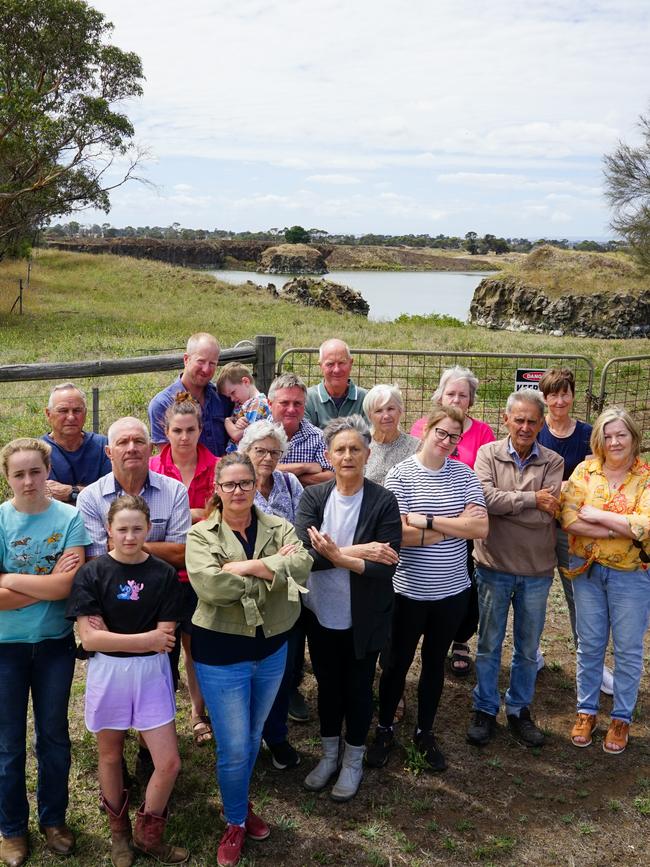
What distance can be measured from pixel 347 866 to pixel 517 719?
4.89ft

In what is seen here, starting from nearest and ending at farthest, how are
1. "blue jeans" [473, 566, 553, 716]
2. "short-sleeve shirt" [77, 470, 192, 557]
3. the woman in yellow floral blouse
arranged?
"short-sleeve shirt" [77, 470, 192, 557] → the woman in yellow floral blouse → "blue jeans" [473, 566, 553, 716]

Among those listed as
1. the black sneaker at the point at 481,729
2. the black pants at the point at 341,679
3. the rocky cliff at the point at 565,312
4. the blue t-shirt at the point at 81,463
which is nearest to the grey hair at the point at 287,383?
the blue t-shirt at the point at 81,463

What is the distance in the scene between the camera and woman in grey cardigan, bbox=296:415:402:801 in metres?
3.61

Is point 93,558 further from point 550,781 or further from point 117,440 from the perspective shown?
point 550,781

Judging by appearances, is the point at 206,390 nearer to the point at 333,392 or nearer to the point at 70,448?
the point at 333,392

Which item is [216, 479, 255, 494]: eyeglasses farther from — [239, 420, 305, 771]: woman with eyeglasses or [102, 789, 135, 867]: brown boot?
[102, 789, 135, 867]: brown boot

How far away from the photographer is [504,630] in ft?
14.2

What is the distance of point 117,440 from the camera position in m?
3.54

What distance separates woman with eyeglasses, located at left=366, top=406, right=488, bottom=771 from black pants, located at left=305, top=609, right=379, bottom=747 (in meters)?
0.31

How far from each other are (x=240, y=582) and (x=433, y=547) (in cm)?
117

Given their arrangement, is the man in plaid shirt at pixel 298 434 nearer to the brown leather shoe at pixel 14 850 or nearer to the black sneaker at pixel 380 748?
the black sneaker at pixel 380 748

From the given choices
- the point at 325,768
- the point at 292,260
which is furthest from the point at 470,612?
the point at 292,260

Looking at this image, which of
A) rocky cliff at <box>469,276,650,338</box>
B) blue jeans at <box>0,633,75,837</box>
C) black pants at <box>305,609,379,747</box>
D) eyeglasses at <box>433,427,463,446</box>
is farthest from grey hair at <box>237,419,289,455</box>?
rocky cliff at <box>469,276,650,338</box>

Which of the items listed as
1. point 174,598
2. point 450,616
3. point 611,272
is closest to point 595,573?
point 450,616
